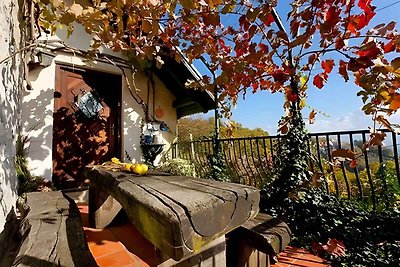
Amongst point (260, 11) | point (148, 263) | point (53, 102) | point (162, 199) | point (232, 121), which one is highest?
point (260, 11)

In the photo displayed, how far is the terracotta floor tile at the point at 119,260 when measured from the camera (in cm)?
193

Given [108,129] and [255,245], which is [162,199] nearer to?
[255,245]

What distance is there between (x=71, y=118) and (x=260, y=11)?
138 inches

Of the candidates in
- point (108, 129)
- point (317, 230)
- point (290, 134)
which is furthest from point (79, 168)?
point (317, 230)

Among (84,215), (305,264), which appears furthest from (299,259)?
(84,215)

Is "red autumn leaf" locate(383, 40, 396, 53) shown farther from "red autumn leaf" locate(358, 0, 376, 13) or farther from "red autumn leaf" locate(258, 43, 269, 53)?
"red autumn leaf" locate(258, 43, 269, 53)

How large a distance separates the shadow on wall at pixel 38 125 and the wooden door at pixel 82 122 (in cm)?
19

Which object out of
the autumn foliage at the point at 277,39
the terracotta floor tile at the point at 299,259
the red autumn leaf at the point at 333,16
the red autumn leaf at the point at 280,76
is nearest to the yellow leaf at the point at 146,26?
the autumn foliage at the point at 277,39

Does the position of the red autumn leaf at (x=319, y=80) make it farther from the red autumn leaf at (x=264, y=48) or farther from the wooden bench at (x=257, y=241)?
the wooden bench at (x=257, y=241)

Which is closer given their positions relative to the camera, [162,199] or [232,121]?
[162,199]

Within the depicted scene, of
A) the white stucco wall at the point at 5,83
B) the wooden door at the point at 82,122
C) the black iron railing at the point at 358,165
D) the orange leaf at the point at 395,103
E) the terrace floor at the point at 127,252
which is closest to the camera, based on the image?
the orange leaf at the point at 395,103

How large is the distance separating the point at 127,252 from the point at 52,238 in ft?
3.12

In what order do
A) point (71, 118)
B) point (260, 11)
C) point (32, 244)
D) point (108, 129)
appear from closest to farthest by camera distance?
point (32, 244)
point (260, 11)
point (71, 118)
point (108, 129)

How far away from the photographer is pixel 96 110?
4188mm
